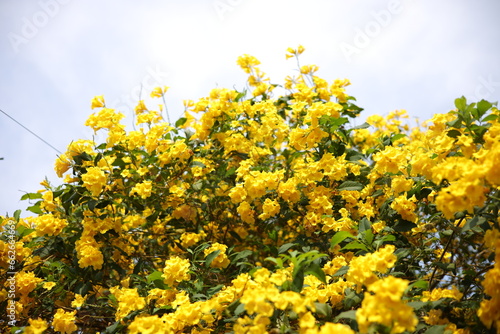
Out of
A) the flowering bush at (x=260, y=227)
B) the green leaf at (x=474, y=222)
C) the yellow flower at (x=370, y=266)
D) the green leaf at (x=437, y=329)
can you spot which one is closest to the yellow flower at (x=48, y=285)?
the flowering bush at (x=260, y=227)

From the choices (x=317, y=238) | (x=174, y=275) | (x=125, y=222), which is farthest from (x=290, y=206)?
(x=125, y=222)

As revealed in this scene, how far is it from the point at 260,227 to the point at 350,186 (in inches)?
38.4

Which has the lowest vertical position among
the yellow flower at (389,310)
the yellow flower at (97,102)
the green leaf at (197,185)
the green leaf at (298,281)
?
the yellow flower at (389,310)

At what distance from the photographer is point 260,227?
10.6 feet

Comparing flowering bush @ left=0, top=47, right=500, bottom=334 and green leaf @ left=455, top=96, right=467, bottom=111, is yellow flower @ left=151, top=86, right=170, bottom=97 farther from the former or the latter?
green leaf @ left=455, top=96, right=467, bottom=111

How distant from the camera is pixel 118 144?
3055mm

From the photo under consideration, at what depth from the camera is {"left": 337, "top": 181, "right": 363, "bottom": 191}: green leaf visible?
2547 millimetres

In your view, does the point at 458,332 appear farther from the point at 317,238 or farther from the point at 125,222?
the point at 125,222

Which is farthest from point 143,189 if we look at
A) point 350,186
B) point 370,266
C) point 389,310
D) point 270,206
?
point 389,310

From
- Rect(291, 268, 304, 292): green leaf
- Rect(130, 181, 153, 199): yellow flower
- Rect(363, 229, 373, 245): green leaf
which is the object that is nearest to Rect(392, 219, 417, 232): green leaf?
Rect(363, 229, 373, 245): green leaf

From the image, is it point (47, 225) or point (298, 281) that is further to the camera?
point (47, 225)

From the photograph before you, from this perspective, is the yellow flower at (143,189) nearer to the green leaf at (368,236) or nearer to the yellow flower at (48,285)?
the yellow flower at (48,285)

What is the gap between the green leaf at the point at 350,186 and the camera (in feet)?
8.36

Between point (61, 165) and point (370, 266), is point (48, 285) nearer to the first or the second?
point (61, 165)
